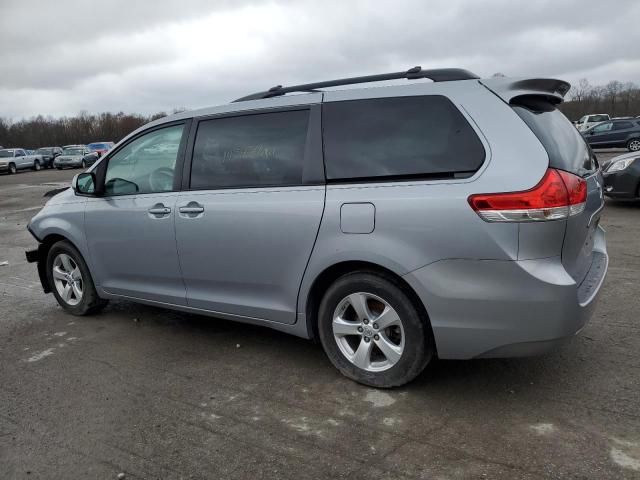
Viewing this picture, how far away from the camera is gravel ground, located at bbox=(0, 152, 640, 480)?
2.71 m

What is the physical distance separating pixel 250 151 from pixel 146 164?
115 centimetres

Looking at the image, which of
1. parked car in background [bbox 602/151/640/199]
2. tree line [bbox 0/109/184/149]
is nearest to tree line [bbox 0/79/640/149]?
tree line [bbox 0/109/184/149]

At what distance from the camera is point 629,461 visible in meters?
2.58

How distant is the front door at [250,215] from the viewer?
3553mm

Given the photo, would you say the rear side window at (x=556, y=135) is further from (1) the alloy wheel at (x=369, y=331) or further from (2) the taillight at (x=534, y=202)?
(1) the alloy wheel at (x=369, y=331)

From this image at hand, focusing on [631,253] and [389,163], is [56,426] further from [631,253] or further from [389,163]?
[631,253]

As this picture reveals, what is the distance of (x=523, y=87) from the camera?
3.22 metres

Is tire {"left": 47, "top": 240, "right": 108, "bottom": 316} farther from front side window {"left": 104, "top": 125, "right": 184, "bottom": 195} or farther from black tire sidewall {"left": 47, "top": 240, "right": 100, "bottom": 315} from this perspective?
front side window {"left": 104, "top": 125, "right": 184, "bottom": 195}

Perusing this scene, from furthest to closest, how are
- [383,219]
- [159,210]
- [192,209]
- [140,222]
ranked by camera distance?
1. [140,222]
2. [159,210]
3. [192,209]
4. [383,219]

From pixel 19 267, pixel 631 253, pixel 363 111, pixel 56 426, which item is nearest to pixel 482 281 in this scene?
pixel 363 111

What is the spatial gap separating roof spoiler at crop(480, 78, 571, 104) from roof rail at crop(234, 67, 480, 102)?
15 centimetres

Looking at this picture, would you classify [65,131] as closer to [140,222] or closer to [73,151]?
[73,151]

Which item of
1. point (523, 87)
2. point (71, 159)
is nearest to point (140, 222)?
point (523, 87)

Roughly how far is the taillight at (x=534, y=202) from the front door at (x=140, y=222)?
2318 mm
